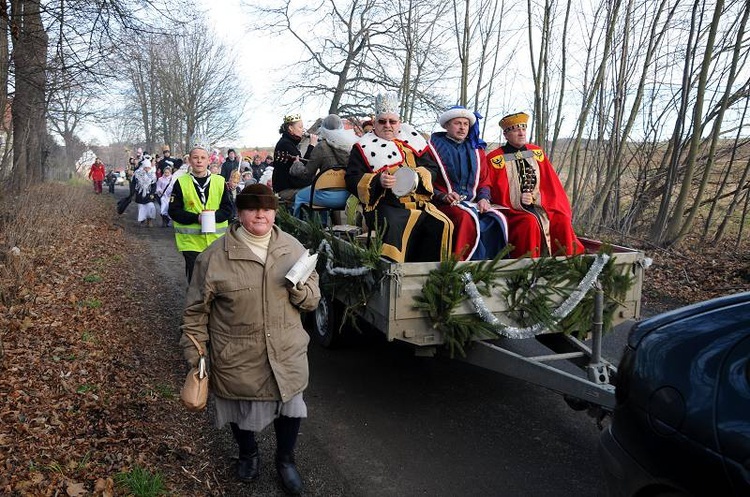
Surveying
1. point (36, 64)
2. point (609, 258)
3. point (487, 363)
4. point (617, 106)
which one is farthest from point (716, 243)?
point (36, 64)

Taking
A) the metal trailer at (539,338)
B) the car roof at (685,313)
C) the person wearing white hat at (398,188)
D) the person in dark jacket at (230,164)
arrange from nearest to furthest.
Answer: the car roof at (685,313) < the metal trailer at (539,338) < the person wearing white hat at (398,188) < the person in dark jacket at (230,164)

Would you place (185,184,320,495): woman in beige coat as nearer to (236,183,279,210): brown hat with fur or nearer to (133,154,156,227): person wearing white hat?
(236,183,279,210): brown hat with fur

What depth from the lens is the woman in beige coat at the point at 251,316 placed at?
309 cm

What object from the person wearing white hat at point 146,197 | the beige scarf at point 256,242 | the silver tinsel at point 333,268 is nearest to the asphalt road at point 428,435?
the silver tinsel at point 333,268

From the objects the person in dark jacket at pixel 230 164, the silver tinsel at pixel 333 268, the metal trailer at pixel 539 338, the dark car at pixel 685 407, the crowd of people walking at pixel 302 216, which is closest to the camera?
the dark car at pixel 685 407

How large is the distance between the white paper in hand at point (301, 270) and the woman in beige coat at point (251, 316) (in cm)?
6

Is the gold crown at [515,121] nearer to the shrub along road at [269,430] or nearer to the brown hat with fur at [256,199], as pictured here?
the shrub along road at [269,430]

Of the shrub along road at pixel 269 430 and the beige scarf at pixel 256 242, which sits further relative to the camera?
the shrub along road at pixel 269 430

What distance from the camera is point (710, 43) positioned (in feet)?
30.2

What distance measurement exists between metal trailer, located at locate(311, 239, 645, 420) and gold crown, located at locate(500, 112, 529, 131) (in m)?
1.48

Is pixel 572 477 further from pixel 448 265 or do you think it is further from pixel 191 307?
pixel 191 307

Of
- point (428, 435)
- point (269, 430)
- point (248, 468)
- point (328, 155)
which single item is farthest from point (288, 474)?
point (328, 155)

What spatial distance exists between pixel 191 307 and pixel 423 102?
16703 millimetres

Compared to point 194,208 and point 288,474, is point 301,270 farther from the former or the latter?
point 194,208
